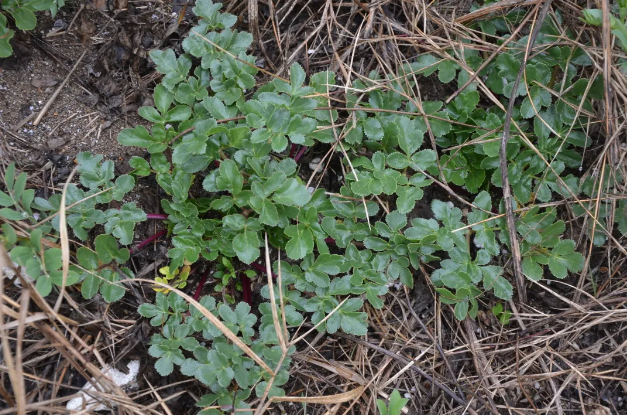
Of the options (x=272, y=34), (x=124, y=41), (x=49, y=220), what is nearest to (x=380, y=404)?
(x=49, y=220)

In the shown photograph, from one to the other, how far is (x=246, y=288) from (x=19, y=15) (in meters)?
1.65

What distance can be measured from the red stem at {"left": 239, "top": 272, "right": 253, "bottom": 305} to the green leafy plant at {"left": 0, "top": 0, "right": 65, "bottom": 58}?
4.97 feet

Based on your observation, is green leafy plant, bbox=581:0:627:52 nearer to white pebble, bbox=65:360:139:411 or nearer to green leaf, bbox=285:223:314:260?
green leaf, bbox=285:223:314:260

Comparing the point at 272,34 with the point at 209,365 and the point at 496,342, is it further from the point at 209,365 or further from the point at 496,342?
the point at 496,342

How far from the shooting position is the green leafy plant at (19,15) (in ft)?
7.89

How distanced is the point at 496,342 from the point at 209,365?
1.41 meters

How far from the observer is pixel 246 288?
2.51 meters

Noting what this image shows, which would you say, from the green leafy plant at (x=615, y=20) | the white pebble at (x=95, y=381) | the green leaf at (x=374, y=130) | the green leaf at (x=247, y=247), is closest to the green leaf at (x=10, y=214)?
the white pebble at (x=95, y=381)

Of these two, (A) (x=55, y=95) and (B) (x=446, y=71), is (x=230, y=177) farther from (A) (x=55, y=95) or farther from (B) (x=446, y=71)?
(B) (x=446, y=71)

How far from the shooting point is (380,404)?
2176mm

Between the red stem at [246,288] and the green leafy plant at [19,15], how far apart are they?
1.51m

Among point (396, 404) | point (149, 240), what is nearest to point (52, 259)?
point (149, 240)

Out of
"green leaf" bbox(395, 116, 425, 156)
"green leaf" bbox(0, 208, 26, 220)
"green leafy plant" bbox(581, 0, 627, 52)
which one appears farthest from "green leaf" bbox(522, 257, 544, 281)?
"green leaf" bbox(0, 208, 26, 220)

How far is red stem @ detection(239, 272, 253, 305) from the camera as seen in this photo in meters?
2.50
